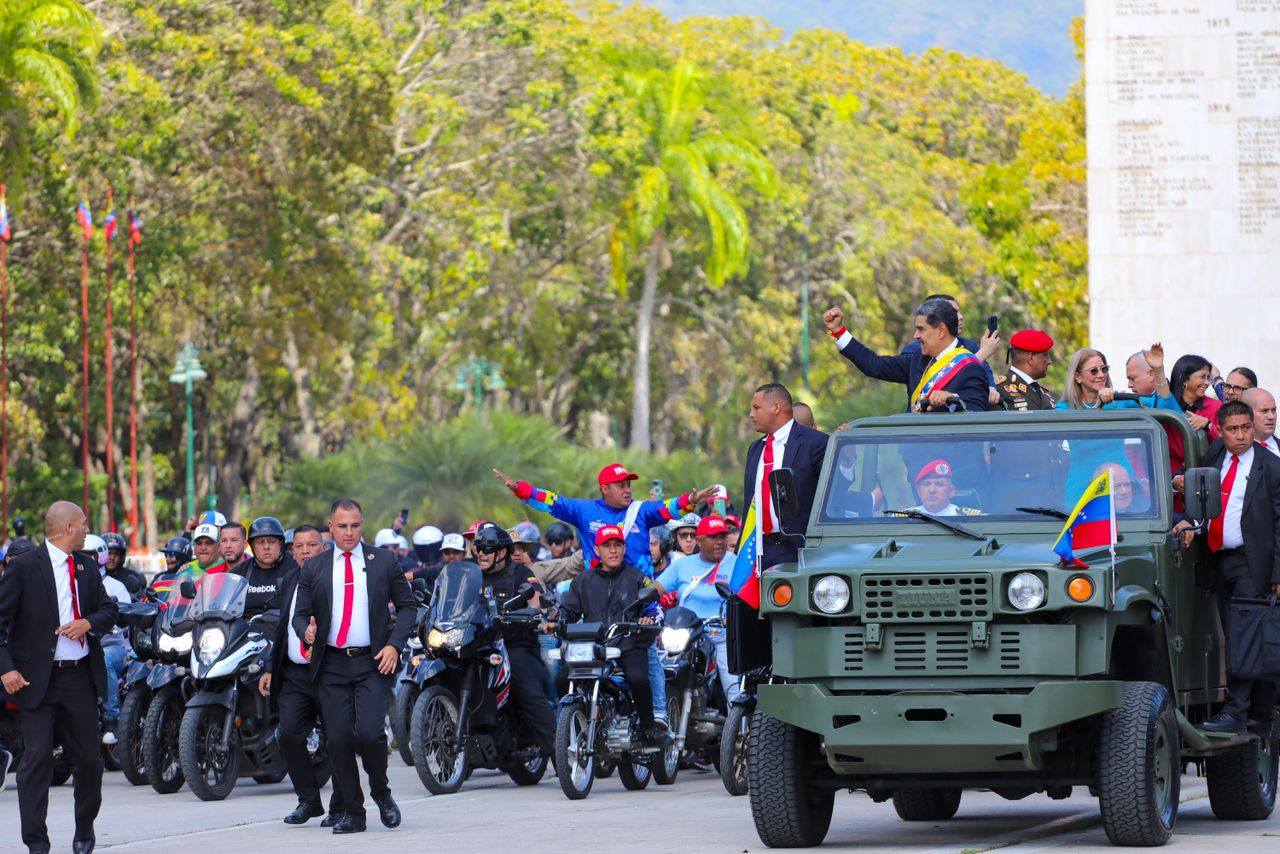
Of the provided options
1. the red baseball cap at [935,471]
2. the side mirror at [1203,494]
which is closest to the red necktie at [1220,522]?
the side mirror at [1203,494]

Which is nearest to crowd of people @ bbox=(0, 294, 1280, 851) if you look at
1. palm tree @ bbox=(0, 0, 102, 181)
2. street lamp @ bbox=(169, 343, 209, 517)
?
palm tree @ bbox=(0, 0, 102, 181)

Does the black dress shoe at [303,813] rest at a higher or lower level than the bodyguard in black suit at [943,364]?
lower

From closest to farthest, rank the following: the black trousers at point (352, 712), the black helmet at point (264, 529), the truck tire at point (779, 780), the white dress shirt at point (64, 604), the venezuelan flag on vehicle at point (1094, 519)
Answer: the venezuelan flag on vehicle at point (1094, 519), the truck tire at point (779, 780), the white dress shirt at point (64, 604), the black trousers at point (352, 712), the black helmet at point (264, 529)

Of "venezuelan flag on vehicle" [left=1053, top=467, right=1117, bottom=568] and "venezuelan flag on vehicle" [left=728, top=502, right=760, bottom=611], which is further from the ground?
"venezuelan flag on vehicle" [left=1053, top=467, right=1117, bottom=568]

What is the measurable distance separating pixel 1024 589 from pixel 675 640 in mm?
5653

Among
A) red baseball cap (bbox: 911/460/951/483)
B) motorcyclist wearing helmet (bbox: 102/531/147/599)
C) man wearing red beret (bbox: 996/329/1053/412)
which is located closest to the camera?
red baseball cap (bbox: 911/460/951/483)

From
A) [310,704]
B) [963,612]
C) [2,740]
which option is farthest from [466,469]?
[963,612]

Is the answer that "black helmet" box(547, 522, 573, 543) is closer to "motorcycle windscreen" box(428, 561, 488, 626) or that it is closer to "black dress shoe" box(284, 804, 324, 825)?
"motorcycle windscreen" box(428, 561, 488, 626)

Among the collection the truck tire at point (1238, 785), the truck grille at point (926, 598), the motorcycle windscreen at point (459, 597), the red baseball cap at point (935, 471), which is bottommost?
the truck tire at point (1238, 785)

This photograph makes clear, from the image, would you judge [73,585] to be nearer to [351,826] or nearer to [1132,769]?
[351,826]

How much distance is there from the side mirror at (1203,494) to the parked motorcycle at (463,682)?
5859 millimetres

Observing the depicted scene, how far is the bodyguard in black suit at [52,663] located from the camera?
12156 millimetres

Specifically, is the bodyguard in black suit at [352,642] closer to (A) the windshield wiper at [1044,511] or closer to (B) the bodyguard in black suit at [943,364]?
(B) the bodyguard in black suit at [943,364]

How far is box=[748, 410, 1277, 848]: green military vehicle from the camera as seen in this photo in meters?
10.8
